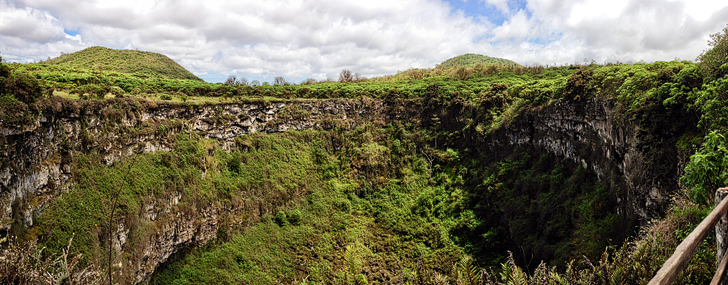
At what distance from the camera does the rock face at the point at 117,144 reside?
17453 millimetres

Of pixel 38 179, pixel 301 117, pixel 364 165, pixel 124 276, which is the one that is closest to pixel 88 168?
pixel 38 179

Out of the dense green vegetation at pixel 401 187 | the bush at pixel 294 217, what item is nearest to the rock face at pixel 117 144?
the dense green vegetation at pixel 401 187

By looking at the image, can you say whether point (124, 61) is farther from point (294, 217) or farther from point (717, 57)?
point (717, 57)

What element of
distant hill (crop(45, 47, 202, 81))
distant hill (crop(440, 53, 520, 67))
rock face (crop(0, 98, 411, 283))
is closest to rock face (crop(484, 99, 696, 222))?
rock face (crop(0, 98, 411, 283))

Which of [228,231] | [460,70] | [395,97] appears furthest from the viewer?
[460,70]

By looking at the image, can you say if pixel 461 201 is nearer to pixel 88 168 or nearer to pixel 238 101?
pixel 238 101

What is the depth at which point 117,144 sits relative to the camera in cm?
2344

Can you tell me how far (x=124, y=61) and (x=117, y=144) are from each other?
4800cm

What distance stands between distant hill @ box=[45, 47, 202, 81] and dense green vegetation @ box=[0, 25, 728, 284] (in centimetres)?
2510

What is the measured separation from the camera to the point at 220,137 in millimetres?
31719

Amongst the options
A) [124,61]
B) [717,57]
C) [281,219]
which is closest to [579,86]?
[717,57]

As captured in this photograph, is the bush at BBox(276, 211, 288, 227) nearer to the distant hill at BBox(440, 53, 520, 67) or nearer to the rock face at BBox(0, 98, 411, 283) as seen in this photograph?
the rock face at BBox(0, 98, 411, 283)

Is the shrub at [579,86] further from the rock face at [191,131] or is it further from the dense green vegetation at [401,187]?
the rock face at [191,131]

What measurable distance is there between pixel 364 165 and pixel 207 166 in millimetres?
16424
